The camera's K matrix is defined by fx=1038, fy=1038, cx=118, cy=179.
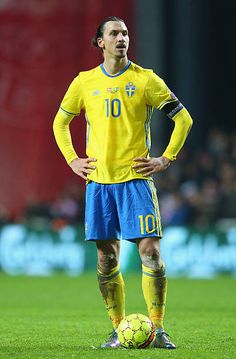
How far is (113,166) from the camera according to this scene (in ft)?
25.5

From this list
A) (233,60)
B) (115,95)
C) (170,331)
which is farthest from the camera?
(233,60)

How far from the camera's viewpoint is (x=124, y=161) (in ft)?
25.5

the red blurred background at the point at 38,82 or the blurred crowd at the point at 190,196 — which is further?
the red blurred background at the point at 38,82

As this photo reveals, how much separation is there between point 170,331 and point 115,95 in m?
2.33

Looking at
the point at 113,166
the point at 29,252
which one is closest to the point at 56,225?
the point at 29,252

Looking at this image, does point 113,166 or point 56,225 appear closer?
point 113,166

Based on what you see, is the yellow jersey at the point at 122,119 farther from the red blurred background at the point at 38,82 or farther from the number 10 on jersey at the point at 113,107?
the red blurred background at the point at 38,82

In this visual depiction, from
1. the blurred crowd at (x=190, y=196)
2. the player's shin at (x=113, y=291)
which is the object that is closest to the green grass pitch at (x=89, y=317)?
the player's shin at (x=113, y=291)

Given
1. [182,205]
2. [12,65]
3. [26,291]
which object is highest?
[12,65]

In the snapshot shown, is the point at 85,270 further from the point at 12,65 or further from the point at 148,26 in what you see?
the point at 148,26

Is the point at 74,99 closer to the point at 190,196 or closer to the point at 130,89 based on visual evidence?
the point at 130,89

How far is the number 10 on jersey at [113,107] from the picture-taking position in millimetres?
7754

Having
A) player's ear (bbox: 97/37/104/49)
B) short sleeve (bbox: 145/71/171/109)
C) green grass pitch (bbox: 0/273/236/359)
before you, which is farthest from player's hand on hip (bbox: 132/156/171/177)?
green grass pitch (bbox: 0/273/236/359)

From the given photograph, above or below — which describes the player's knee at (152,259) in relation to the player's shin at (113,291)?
above
